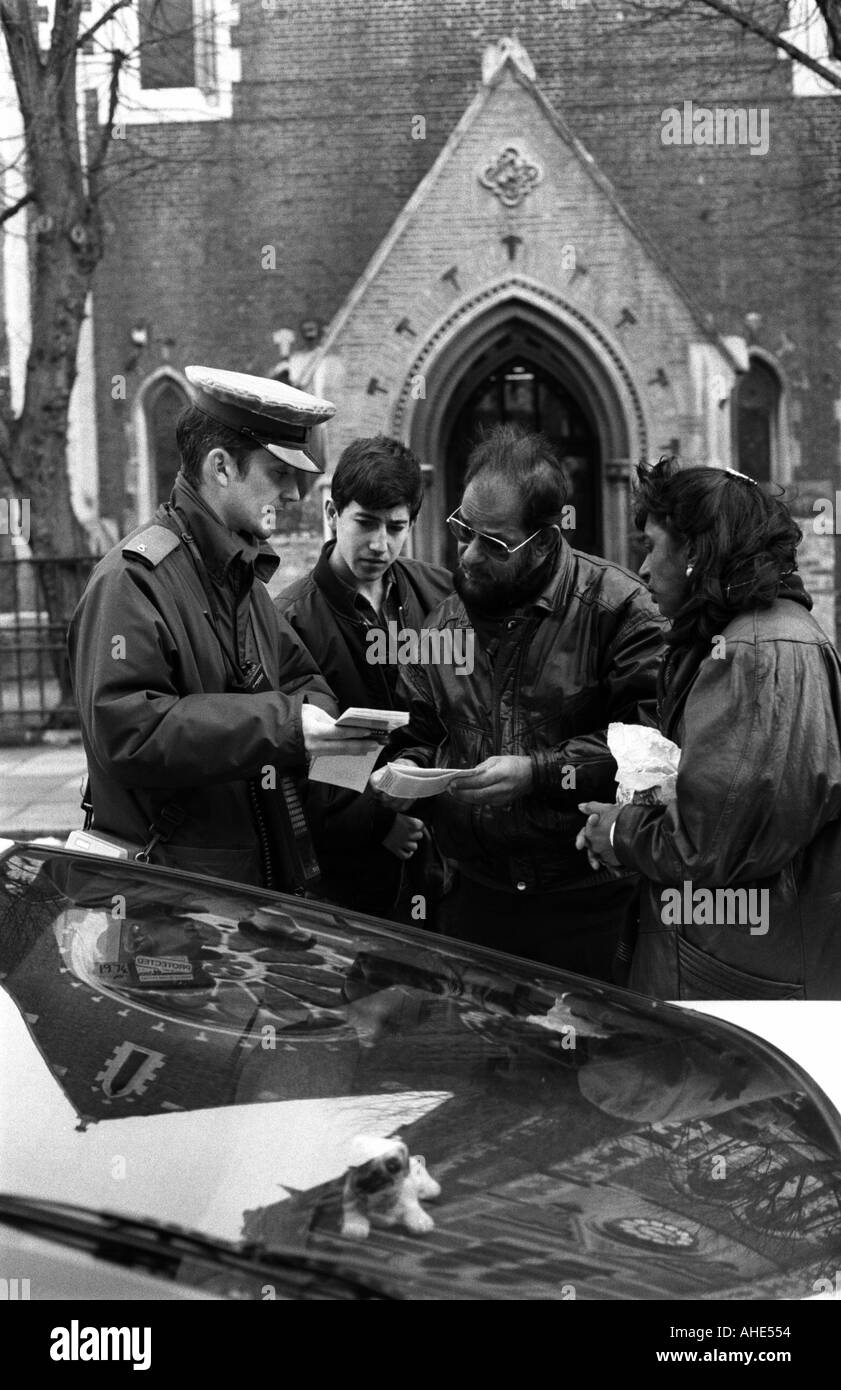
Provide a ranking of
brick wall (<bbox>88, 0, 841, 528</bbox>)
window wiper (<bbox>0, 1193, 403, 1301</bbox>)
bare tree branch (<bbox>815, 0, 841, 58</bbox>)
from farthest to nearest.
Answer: brick wall (<bbox>88, 0, 841, 528</bbox>), bare tree branch (<bbox>815, 0, 841, 58</bbox>), window wiper (<bbox>0, 1193, 403, 1301</bbox>)

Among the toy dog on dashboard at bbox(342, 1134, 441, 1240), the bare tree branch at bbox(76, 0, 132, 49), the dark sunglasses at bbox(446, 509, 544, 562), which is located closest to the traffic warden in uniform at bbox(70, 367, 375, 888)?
the dark sunglasses at bbox(446, 509, 544, 562)

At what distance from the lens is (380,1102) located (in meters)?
2.12

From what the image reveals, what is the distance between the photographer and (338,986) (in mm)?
2500

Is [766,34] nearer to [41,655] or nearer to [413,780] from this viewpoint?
[41,655]

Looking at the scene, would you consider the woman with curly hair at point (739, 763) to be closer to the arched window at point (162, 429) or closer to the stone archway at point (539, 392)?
the stone archway at point (539, 392)

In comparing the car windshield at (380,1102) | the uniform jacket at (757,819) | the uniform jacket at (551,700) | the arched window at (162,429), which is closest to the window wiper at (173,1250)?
the car windshield at (380,1102)

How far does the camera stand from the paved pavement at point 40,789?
35.5 ft

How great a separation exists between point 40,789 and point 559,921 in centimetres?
914

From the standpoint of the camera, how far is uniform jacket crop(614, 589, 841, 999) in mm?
2982

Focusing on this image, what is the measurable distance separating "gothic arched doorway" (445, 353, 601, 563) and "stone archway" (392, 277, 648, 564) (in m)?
0.02

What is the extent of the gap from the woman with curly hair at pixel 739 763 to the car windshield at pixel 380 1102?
0.53 m

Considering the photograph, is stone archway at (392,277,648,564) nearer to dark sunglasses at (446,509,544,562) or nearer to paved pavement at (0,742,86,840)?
paved pavement at (0,742,86,840)
